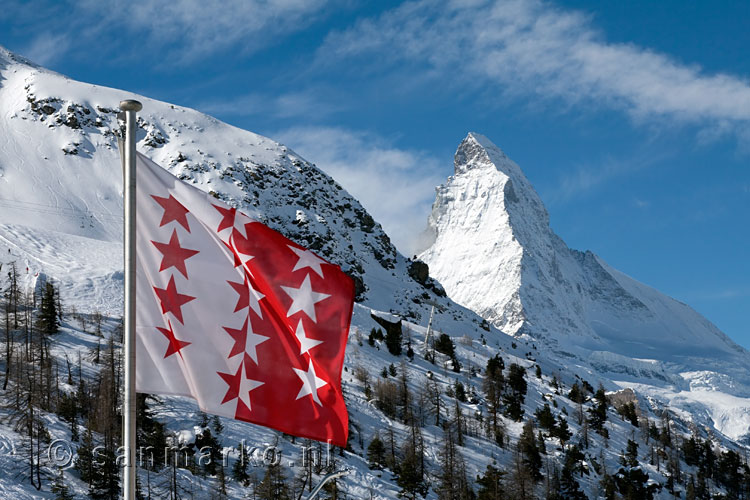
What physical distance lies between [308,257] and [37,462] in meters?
58.7

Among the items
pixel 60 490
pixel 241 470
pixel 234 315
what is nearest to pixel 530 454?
pixel 241 470

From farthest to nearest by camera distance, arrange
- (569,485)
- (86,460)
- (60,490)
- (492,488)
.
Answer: (569,485), (492,488), (86,460), (60,490)

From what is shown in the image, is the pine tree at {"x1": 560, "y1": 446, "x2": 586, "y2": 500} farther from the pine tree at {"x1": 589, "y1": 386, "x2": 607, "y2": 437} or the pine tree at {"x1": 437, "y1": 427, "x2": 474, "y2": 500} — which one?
the pine tree at {"x1": 589, "y1": 386, "x2": 607, "y2": 437}

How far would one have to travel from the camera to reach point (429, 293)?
643ft

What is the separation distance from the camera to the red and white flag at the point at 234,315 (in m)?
12.2

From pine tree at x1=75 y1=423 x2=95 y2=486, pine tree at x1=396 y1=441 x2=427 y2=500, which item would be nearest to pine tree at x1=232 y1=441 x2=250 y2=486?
pine tree at x1=75 y1=423 x2=95 y2=486

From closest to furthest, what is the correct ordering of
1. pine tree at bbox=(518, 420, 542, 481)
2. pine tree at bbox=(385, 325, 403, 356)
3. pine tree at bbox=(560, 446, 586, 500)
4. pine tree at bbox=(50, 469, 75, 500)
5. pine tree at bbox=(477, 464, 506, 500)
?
pine tree at bbox=(50, 469, 75, 500), pine tree at bbox=(477, 464, 506, 500), pine tree at bbox=(560, 446, 586, 500), pine tree at bbox=(518, 420, 542, 481), pine tree at bbox=(385, 325, 403, 356)

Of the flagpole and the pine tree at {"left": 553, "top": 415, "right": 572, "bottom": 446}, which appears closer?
the flagpole

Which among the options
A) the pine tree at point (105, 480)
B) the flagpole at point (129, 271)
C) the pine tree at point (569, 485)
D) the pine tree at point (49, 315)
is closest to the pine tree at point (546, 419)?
the pine tree at point (569, 485)

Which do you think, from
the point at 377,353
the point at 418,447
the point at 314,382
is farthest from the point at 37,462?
the point at 377,353

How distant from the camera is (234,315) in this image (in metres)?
12.9

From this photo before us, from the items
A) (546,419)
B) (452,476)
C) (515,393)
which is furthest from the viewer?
(515,393)

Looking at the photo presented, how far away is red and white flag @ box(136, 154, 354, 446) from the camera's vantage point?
1223 cm

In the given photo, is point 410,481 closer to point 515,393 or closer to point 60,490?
point 60,490
